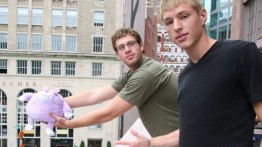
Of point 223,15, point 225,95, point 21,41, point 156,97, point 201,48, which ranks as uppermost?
point 223,15

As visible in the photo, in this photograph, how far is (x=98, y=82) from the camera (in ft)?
122

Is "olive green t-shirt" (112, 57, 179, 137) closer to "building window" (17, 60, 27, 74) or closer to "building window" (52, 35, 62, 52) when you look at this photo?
"building window" (52, 35, 62, 52)

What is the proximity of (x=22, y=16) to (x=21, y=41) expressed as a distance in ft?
8.74

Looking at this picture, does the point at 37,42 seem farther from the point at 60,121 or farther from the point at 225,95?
the point at 225,95

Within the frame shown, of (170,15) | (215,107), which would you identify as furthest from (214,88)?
(170,15)

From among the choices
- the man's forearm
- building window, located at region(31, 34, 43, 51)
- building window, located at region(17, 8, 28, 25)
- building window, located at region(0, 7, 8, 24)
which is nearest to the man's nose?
the man's forearm

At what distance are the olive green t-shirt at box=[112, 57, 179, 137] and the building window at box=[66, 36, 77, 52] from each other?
35.5 metres

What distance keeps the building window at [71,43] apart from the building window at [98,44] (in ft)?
6.74

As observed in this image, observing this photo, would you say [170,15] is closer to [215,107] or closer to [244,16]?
[215,107]

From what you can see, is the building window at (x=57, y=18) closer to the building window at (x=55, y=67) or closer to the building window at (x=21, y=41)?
the building window at (x=21, y=41)

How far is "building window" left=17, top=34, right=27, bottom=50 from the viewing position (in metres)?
36.3

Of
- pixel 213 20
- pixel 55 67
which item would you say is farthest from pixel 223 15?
pixel 55 67

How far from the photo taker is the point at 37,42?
36.5m

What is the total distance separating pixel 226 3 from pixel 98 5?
597 inches
